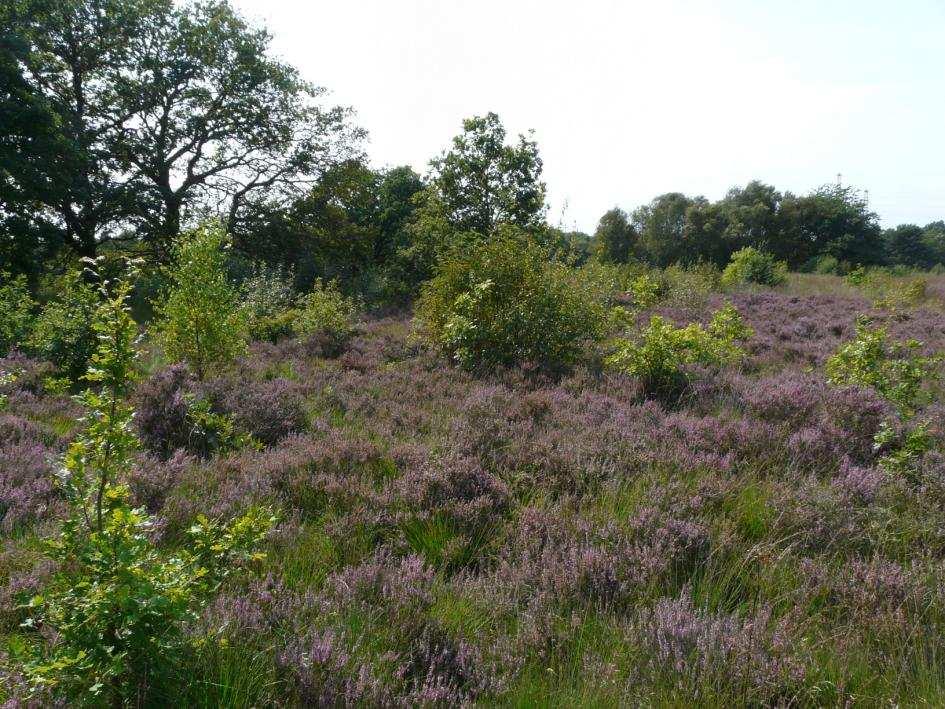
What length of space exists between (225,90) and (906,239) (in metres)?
68.5

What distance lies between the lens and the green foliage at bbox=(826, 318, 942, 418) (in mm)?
5297

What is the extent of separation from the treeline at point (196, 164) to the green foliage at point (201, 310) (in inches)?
347

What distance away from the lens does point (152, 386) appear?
19.4 feet

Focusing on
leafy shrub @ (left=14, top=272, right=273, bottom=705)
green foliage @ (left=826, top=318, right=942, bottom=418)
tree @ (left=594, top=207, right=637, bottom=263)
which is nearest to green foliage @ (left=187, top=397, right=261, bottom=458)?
leafy shrub @ (left=14, top=272, right=273, bottom=705)

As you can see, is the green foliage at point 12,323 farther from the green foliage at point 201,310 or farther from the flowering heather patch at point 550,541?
the green foliage at point 201,310

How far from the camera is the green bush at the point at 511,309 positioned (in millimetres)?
8891

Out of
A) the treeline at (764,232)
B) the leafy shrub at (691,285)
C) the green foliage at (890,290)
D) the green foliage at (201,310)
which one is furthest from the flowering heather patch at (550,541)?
the treeline at (764,232)

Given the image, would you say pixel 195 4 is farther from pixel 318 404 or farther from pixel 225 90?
pixel 318 404

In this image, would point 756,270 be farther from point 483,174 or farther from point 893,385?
point 893,385

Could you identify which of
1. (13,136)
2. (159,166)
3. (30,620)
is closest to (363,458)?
(30,620)

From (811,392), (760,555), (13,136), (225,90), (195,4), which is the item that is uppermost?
(195,4)

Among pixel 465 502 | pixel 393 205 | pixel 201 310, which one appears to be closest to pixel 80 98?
pixel 393 205

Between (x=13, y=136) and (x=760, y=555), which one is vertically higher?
(x=13, y=136)

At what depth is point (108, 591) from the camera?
186cm
